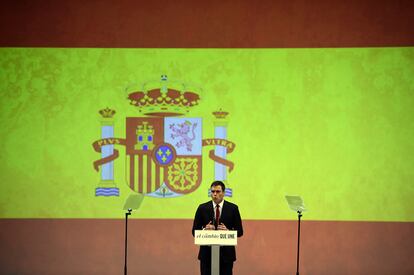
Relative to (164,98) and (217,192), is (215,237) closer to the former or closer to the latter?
(217,192)

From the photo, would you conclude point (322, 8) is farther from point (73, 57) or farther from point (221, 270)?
point (221, 270)

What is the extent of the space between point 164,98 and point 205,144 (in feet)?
2.51

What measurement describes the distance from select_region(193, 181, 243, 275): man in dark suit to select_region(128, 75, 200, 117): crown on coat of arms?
195 cm

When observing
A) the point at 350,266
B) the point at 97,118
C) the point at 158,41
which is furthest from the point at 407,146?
the point at 97,118

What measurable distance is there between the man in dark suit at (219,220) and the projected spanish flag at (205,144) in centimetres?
164

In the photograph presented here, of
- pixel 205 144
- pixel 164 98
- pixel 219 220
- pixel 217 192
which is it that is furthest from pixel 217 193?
pixel 164 98

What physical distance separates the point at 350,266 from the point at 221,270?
2431 mm


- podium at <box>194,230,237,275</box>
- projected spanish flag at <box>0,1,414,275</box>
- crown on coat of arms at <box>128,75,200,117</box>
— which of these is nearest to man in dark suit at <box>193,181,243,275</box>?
podium at <box>194,230,237,275</box>

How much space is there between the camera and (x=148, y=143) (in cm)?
658

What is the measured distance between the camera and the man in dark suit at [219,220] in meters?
4.76

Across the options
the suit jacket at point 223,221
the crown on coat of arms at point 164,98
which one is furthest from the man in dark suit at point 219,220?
the crown on coat of arms at point 164,98

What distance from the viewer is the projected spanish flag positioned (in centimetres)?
653

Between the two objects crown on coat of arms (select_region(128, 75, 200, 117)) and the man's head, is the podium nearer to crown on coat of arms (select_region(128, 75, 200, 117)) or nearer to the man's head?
the man's head

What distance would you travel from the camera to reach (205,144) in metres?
6.56
